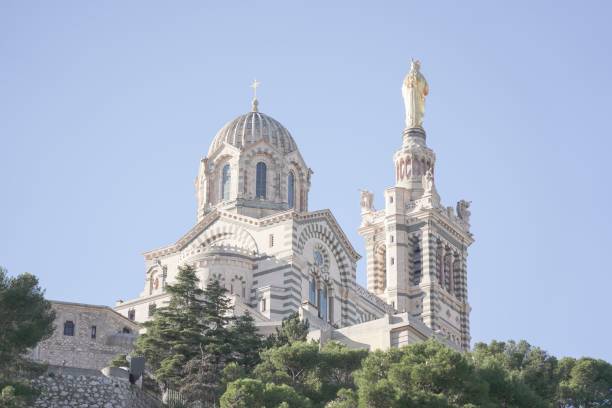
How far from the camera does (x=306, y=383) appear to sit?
47.7 m

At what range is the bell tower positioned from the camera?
273 ft

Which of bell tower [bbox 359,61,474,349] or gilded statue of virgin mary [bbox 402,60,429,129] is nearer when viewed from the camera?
bell tower [bbox 359,61,474,349]

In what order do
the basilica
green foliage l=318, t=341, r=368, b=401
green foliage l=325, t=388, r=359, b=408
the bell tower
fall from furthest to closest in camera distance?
the bell tower < the basilica < green foliage l=318, t=341, r=368, b=401 < green foliage l=325, t=388, r=359, b=408

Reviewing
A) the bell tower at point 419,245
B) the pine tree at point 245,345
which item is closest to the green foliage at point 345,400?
the pine tree at point 245,345

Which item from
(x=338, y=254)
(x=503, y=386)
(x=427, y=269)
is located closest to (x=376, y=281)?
(x=427, y=269)

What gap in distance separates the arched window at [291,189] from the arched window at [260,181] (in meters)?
1.34

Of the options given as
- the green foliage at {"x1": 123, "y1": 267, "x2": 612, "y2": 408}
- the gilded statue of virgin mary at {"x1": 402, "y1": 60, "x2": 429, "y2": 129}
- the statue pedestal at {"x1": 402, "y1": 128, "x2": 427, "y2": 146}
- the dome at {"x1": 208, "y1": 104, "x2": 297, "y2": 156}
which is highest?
the gilded statue of virgin mary at {"x1": 402, "y1": 60, "x2": 429, "y2": 129}

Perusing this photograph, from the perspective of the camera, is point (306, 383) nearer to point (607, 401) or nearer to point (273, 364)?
point (273, 364)

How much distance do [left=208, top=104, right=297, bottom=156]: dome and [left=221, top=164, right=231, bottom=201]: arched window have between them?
129cm

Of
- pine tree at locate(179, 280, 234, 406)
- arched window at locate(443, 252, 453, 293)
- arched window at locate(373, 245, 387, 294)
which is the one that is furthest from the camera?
arched window at locate(373, 245, 387, 294)

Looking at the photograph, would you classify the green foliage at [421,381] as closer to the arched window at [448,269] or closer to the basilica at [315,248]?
the basilica at [315,248]

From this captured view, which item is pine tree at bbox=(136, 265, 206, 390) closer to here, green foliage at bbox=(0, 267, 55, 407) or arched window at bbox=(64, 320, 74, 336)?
green foliage at bbox=(0, 267, 55, 407)

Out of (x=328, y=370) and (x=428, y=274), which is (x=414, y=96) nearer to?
(x=428, y=274)

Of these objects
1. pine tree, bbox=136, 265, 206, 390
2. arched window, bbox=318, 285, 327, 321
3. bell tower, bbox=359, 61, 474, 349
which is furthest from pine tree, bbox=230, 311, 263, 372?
bell tower, bbox=359, 61, 474, 349
